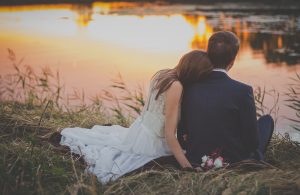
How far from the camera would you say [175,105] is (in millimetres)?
3488

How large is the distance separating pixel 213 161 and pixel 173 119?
0.40 meters

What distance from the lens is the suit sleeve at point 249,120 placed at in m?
3.33

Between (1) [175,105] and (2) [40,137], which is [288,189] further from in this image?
(2) [40,137]

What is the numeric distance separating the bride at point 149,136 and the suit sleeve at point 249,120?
31cm

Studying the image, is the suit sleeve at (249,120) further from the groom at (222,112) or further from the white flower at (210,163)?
the white flower at (210,163)

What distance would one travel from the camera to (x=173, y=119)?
11.6ft

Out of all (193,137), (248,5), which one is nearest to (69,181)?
(193,137)

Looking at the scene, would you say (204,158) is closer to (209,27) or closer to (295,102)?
(295,102)

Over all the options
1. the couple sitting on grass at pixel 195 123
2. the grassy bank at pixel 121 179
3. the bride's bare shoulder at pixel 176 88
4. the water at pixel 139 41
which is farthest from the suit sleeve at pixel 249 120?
the water at pixel 139 41

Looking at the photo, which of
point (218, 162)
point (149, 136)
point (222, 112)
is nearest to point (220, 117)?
point (222, 112)

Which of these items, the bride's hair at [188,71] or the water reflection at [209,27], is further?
the water reflection at [209,27]

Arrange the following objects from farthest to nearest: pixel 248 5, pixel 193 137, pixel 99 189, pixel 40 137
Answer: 1. pixel 248 5
2. pixel 40 137
3. pixel 193 137
4. pixel 99 189

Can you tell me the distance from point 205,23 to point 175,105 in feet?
45.0

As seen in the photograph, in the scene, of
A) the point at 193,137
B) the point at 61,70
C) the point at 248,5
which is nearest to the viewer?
the point at 193,137
